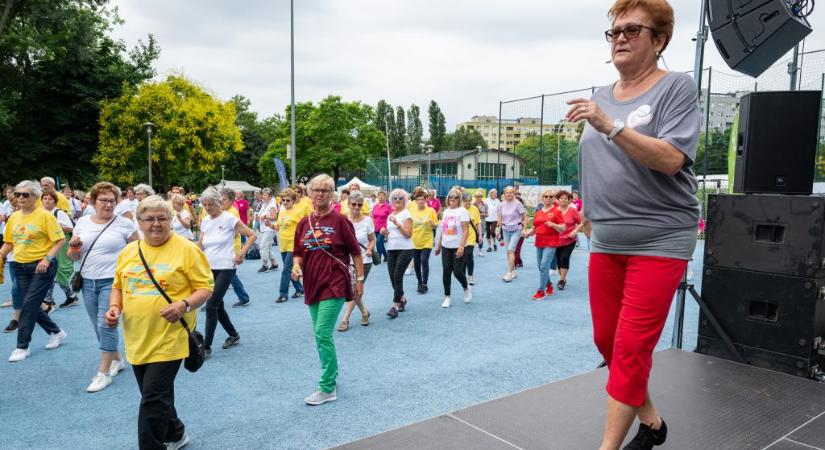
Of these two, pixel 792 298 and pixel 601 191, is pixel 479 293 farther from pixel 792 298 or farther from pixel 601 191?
pixel 601 191

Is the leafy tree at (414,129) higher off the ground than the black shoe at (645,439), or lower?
higher

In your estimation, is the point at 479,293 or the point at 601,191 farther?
the point at 479,293

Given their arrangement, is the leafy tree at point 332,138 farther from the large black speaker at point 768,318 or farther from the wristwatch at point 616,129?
the wristwatch at point 616,129

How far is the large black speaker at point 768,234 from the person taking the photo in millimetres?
3541

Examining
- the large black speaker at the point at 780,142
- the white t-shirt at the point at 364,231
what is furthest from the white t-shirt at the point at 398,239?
the large black speaker at the point at 780,142

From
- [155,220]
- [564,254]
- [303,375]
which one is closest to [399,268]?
[303,375]

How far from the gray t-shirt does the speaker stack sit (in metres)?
2.08

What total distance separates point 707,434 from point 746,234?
1894 millimetres

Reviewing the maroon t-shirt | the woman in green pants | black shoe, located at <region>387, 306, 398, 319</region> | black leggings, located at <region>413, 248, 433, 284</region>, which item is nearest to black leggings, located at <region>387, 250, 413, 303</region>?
black shoe, located at <region>387, 306, 398, 319</region>

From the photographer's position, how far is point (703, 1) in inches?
177

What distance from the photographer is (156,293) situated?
3250mm

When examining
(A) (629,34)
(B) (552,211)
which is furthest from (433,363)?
(B) (552,211)

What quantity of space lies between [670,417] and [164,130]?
35801mm

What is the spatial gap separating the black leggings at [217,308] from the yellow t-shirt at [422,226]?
3356mm
